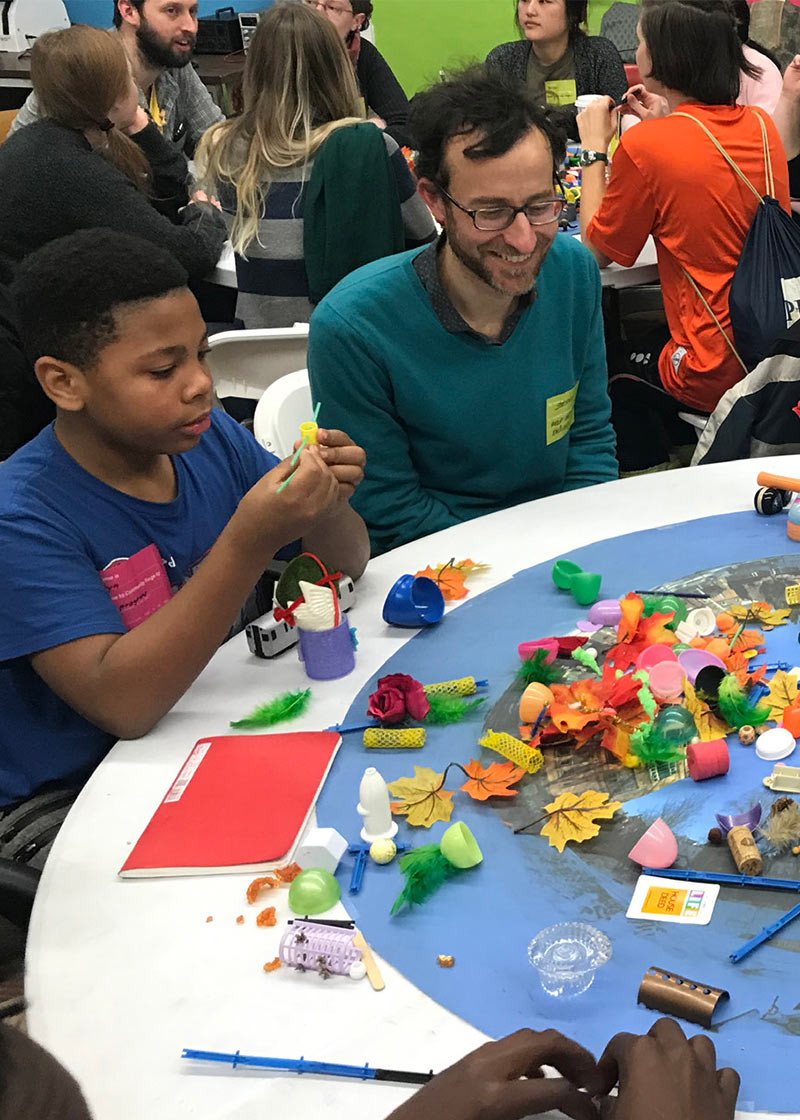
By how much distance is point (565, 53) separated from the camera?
4.71 m

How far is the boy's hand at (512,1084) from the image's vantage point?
0.79 meters

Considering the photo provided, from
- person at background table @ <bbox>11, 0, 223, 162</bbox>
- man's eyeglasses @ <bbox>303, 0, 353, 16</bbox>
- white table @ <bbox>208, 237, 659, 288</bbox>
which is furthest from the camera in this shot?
man's eyeglasses @ <bbox>303, 0, 353, 16</bbox>

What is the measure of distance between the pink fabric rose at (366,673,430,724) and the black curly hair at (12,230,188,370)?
583mm

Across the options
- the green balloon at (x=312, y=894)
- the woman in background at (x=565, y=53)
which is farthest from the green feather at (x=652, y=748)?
the woman in background at (x=565, y=53)

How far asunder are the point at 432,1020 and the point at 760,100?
13.7 feet

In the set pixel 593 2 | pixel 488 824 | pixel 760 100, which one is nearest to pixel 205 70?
pixel 593 2

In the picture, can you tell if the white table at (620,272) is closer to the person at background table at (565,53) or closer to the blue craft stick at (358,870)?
the person at background table at (565,53)

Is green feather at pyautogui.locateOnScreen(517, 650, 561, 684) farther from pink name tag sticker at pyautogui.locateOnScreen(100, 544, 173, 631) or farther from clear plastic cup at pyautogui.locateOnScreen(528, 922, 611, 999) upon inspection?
pink name tag sticker at pyautogui.locateOnScreen(100, 544, 173, 631)

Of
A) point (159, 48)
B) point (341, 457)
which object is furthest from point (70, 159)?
point (341, 457)

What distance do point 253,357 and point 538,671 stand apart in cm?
156

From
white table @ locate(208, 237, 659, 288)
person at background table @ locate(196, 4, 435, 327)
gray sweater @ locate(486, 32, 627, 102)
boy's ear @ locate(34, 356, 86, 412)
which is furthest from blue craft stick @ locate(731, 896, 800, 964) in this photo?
gray sweater @ locate(486, 32, 627, 102)

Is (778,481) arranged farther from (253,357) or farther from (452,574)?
(253,357)

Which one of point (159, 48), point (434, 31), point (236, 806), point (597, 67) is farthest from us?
point (434, 31)

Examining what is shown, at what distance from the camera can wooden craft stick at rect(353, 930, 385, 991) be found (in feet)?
3.16
